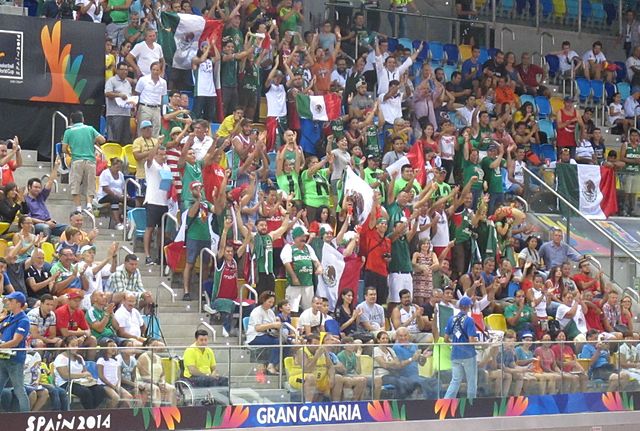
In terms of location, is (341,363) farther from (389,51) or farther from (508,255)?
(389,51)

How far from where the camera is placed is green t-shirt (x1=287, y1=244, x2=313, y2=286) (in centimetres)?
2048

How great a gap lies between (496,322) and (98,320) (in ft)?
23.3

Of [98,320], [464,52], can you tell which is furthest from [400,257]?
[464,52]

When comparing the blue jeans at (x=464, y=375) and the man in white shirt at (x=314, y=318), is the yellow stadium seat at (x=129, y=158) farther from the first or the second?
A: the blue jeans at (x=464, y=375)

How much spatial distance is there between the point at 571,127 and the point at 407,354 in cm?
1107

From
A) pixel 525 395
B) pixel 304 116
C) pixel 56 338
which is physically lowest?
pixel 525 395

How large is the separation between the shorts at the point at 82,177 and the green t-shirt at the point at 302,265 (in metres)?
3.03

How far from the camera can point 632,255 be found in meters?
25.1

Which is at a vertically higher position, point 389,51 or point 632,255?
point 389,51

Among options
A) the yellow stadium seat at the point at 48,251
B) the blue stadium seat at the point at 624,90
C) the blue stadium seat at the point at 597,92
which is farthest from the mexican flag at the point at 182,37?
the blue stadium seat at the point at 624,90

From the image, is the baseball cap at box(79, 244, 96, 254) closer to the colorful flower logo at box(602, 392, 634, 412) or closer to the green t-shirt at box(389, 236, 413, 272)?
the green t-shirt at box(389, 236, 413, 272)

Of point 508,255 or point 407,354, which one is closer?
point 407,354

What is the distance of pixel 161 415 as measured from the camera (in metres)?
16.6

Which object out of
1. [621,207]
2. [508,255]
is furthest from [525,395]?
[621,207]
